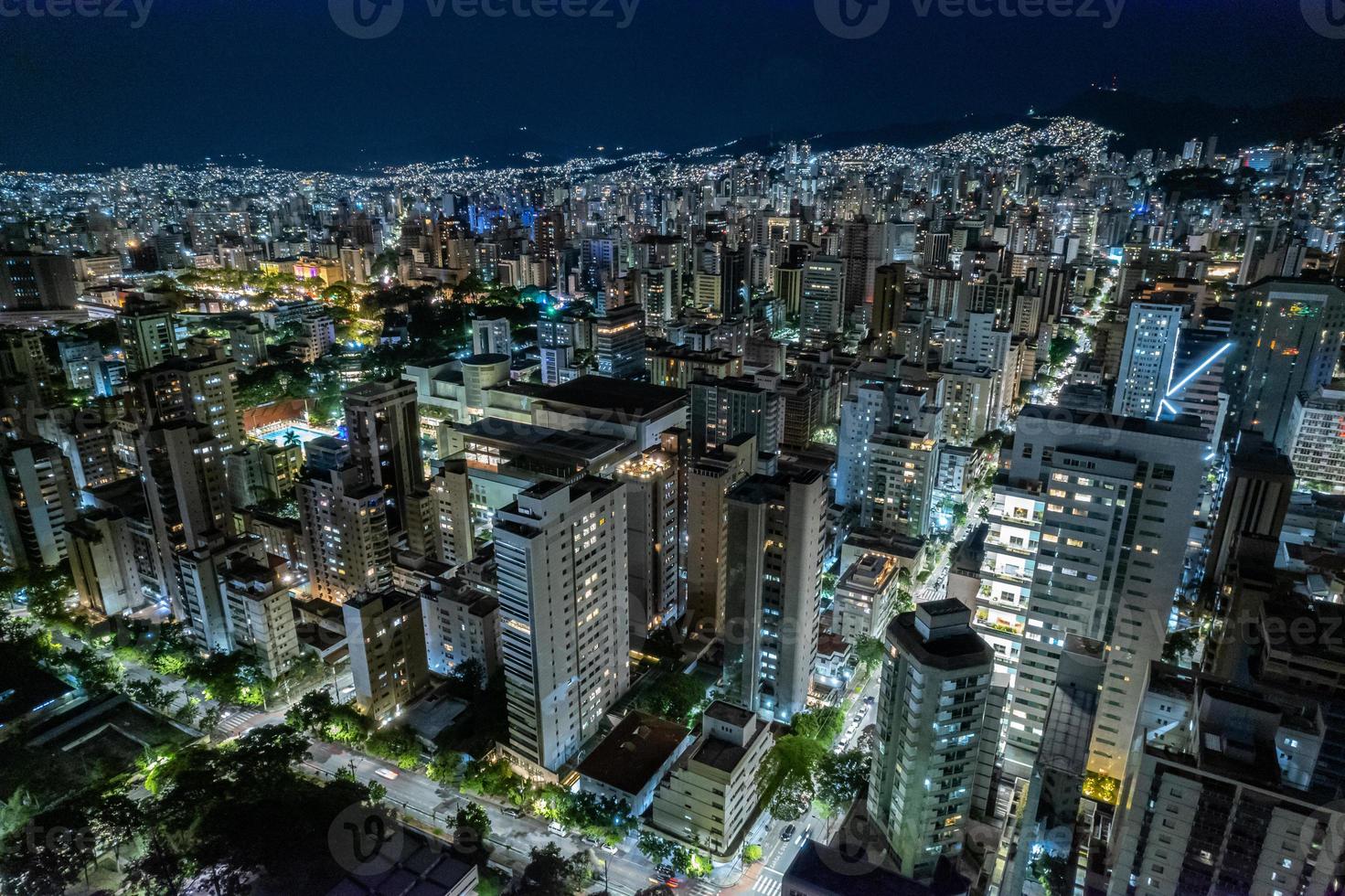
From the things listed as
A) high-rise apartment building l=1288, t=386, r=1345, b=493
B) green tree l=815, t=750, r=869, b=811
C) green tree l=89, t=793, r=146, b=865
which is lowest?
green tree l=815, t=750, r=869, b=811

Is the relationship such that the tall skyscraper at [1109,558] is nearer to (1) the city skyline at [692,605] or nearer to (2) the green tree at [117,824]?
(1) the city skyline at [692,605]

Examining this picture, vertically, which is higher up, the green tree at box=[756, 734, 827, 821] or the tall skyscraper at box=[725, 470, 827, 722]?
the tall skyscraper at box=[725, 470, 827, 722]

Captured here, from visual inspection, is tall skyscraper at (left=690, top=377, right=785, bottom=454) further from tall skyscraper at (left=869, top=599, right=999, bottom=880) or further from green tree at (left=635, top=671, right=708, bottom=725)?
tall skyscraper at (left=869, top=599, right=999, bottom=880)

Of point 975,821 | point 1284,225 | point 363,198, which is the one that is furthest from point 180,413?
point 363,198

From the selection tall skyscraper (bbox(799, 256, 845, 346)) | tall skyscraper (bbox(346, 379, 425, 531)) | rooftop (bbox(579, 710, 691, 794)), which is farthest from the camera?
tall skyscraper (bbox(799, 256, 845, 346))

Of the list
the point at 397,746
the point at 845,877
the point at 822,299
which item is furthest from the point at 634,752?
the point at 822,299

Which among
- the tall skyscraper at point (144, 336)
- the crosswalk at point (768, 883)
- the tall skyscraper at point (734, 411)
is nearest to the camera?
the crosswalk at point (768, 883)

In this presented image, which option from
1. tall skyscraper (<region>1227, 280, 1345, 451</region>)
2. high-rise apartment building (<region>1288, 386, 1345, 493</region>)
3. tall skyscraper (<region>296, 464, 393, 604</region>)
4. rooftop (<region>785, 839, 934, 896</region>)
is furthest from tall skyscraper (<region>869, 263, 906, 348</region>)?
rooftop (<region>785, 839, 934, 896</region>)

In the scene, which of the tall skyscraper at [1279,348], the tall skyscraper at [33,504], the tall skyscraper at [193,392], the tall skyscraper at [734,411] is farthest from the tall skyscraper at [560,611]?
the tall skyscraper at [1279,348]
